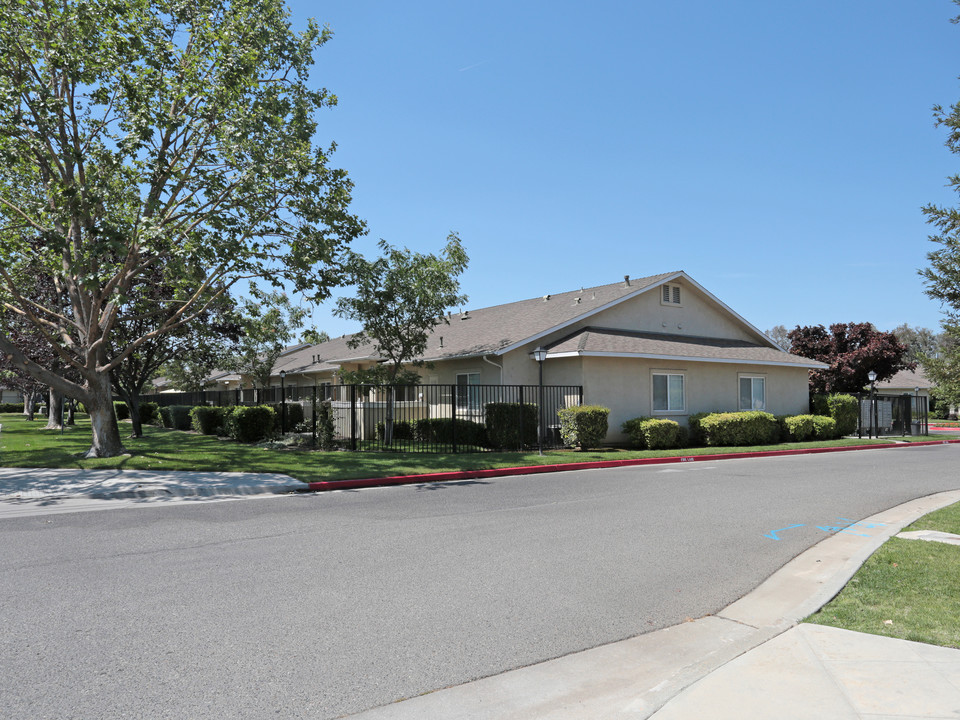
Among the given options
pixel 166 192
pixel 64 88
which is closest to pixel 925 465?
pixel 166 192

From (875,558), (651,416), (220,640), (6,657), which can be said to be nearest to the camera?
(6,657)

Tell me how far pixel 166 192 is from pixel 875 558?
17456mm

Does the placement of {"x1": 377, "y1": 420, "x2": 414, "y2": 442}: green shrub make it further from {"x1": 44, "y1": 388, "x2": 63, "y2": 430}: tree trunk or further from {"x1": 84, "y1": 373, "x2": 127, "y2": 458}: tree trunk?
{"x1": 44, "y1": 388, "x2": 63, "y2": 430}: tree trunk

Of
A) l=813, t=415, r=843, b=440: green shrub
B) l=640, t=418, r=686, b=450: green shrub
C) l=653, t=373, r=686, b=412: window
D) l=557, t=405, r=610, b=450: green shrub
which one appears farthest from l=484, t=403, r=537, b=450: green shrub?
l=813, t=415, r=843, b=440: green shrub

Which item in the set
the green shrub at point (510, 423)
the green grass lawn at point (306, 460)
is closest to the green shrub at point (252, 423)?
the green grass lawn at point (306, 460)

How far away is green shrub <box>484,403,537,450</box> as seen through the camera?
69.9 feet

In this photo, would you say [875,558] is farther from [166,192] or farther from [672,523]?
[166,192]

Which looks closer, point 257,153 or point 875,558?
point 875,558

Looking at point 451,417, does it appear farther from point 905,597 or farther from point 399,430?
point 905,597

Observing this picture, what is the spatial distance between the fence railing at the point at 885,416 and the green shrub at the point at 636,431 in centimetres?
1287

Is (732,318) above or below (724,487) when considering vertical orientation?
above

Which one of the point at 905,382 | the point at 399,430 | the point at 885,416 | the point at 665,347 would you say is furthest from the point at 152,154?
the point at 905,382

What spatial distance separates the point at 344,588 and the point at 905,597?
16.0ft

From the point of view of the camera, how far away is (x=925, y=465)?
59.3ft
